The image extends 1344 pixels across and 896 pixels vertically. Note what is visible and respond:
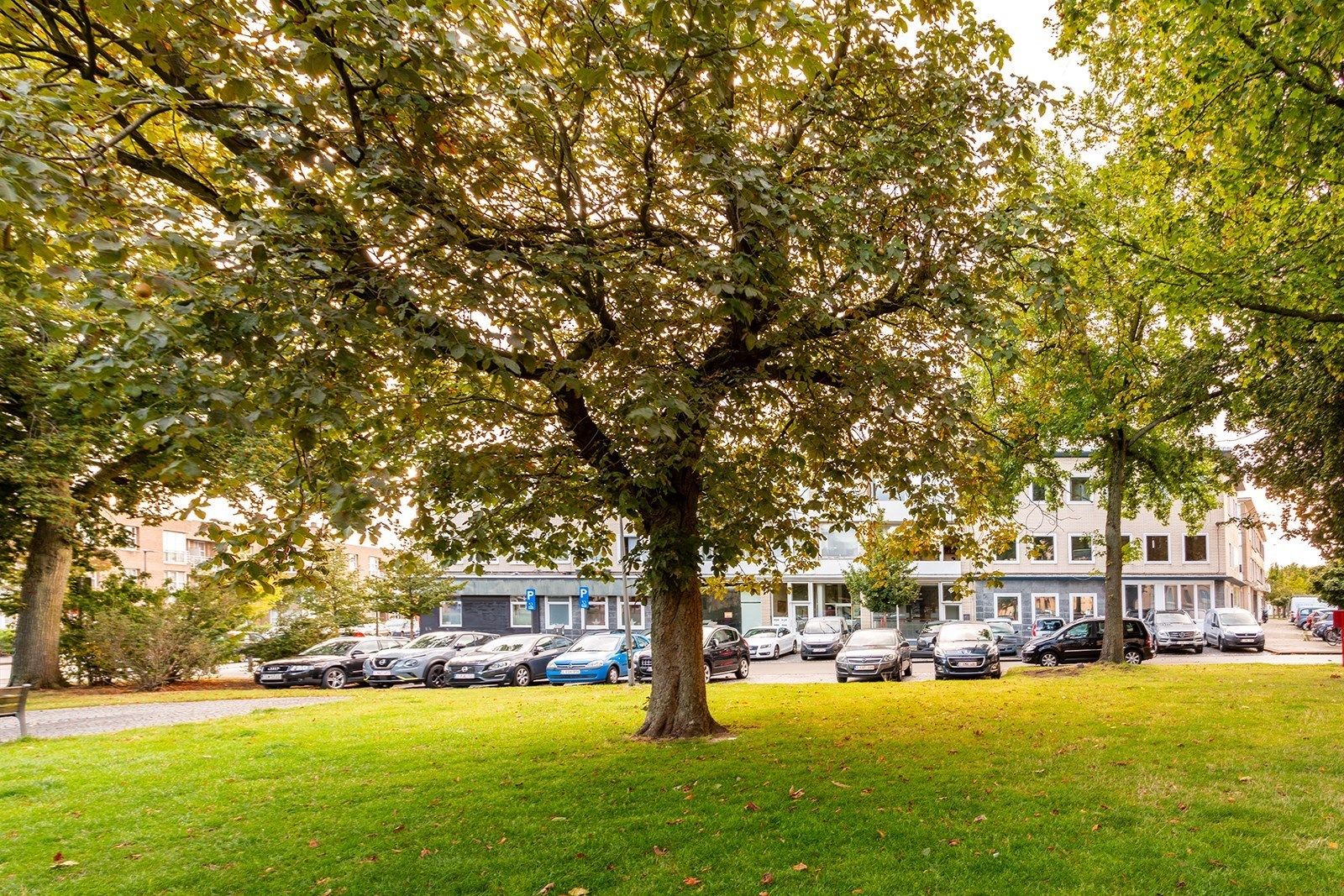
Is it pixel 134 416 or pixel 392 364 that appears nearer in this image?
pixel 134 416

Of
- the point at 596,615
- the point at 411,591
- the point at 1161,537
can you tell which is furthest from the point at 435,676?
the point at 1161,537

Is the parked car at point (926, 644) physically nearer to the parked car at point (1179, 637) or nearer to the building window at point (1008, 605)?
the parked car at point (1179, 637)

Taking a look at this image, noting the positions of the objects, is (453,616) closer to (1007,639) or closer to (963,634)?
(1007,639)

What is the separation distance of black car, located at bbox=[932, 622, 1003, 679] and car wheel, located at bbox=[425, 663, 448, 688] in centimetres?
1523

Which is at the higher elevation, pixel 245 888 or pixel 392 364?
pixel 392 364

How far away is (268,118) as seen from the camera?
17.3ft

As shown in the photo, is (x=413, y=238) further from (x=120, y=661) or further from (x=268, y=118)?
(x=120, y=661)

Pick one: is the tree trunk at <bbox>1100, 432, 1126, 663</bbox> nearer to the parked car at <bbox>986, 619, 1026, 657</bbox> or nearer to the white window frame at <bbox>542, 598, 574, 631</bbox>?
the parked car at <bbox>986, 619, 1026, 657</bbox>

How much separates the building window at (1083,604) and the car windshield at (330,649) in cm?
3641

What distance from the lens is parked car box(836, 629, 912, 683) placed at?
70.9ft

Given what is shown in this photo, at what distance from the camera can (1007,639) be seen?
30.7 m

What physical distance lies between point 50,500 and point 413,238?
1728 cm

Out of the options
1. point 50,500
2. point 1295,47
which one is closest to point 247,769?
point 50,500

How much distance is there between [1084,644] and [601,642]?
15.8 metres
